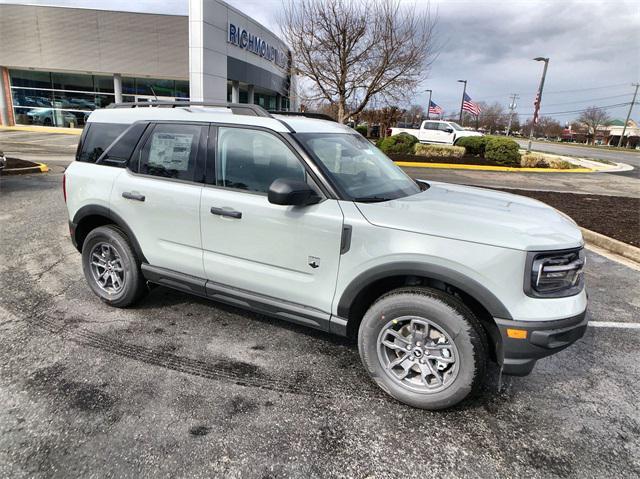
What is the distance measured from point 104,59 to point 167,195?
29358 millimetres

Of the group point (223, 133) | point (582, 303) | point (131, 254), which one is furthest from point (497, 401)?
point (131, 254)

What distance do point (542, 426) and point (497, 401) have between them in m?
0.30

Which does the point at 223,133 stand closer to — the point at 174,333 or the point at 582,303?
the point at 174,333

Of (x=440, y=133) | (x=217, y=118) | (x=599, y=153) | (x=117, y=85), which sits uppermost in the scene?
(x=117, y=85)

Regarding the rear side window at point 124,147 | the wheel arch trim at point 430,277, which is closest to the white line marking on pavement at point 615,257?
the wheel arch trim at point 430,277

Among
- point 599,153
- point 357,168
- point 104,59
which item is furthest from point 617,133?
point 357,168

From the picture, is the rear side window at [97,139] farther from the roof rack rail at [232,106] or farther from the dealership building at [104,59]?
the dealership building at [104,59]

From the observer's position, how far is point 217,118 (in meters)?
3.50

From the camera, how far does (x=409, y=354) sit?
2811mm

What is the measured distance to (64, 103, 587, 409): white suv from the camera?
2520mm

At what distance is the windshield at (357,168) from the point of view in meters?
3.11

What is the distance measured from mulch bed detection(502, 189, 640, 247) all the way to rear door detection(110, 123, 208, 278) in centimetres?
664

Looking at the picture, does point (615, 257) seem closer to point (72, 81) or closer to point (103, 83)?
point (103, 83)

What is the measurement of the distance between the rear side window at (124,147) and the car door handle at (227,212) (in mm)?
1172
